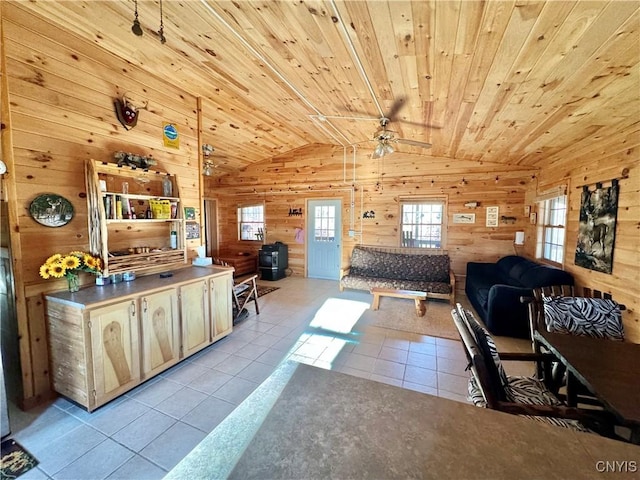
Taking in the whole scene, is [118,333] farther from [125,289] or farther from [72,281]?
[72,281]

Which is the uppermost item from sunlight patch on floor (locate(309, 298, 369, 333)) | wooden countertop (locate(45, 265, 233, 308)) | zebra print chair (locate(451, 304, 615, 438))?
wooden countertop (locate(45, 265, 233, 308))

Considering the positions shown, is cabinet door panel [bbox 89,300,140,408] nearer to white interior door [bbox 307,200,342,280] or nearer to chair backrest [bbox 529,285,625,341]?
chair backrest [bbox 529,285,625,341]

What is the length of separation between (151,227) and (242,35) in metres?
2.06

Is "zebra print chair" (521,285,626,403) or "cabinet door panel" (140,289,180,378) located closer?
"zebra print chair" (521,285,626,403)

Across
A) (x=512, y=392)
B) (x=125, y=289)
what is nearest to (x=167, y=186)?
(x=125, y=289)

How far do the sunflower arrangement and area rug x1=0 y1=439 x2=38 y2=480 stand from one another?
3.52 ft

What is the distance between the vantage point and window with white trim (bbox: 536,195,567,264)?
3763mm

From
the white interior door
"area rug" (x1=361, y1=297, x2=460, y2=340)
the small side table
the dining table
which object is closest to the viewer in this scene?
the dining table

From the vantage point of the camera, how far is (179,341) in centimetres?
262

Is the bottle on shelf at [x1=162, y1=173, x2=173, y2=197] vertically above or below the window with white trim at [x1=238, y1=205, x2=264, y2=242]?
above

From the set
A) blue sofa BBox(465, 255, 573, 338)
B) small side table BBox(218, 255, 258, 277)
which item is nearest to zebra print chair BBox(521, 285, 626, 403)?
blue sofa BBox(465, 255, 573, 338)

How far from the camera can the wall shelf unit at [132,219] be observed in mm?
2328

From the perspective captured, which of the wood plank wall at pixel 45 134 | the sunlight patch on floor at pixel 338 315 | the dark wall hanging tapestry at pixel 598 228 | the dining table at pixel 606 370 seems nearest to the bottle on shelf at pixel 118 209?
the wood plank wall at pixel 45 134

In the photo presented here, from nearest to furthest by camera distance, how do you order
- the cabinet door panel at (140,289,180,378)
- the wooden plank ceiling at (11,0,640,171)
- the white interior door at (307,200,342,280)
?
1. the wooden plank ceiling at (11,0,640,171)
2. the cabinet door panel at (140,289,180,378)
3. the white interior door at (307,200,342,280)
